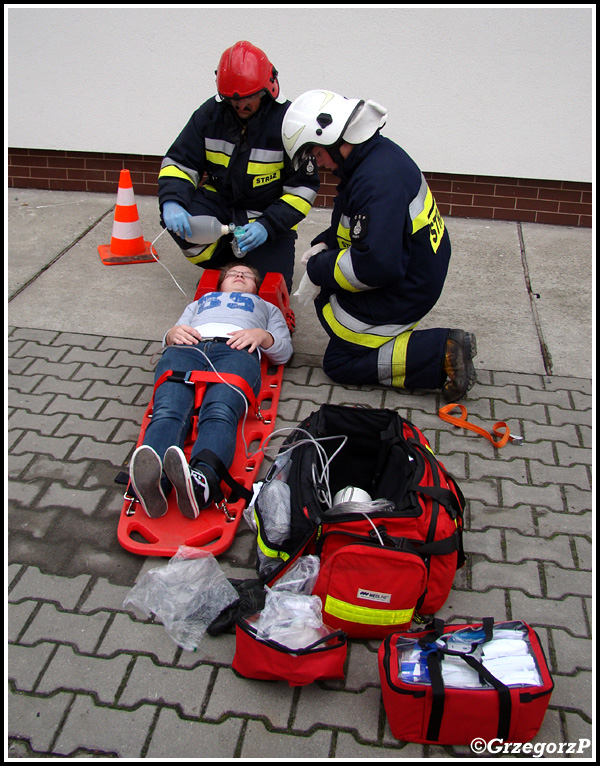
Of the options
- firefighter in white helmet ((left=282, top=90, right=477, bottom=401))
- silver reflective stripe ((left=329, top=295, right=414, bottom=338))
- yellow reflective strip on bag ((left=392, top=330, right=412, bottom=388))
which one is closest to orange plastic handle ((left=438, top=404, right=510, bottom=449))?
firefighter in white helmet ((left=282, top=90, right=477, bottom=401))

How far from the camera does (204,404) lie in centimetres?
352

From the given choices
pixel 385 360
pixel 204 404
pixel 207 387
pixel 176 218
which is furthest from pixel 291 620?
pixel 176 218

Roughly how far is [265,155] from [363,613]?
304 centimetres

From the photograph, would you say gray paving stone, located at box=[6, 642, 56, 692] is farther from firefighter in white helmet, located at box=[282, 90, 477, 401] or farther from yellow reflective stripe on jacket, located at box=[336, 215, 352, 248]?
yellow reflective stripe on jacket, located at box=[336, 215, 352, 248]

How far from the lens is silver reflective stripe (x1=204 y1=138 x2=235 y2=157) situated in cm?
458

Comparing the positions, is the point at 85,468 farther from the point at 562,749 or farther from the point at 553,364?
the point at 553,364

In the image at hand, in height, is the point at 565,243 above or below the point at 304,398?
above

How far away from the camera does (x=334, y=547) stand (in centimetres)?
273

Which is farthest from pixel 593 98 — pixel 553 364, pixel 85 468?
pixel 85 468

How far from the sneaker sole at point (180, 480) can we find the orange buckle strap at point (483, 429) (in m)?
1.56

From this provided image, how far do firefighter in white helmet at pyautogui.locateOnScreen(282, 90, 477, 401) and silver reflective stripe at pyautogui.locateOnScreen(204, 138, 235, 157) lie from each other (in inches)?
34.3

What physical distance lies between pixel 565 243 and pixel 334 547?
430 cm

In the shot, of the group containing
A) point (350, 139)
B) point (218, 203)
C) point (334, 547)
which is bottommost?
point (334, 547)

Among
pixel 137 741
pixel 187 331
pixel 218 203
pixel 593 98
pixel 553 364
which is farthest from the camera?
pixel 593 98
